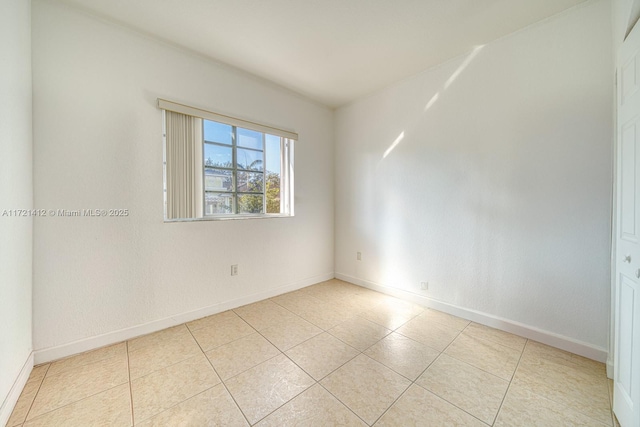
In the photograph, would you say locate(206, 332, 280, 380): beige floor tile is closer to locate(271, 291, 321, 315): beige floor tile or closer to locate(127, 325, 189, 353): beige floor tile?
locate(127, 325, 189, 353): beige floor tile

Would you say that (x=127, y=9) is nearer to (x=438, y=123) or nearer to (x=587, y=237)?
(x=438, y=123)

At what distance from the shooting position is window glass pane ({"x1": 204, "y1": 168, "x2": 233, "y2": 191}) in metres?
2.60

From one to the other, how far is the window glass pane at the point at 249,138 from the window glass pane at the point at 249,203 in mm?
635

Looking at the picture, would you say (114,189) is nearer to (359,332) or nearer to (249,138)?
(249,138)

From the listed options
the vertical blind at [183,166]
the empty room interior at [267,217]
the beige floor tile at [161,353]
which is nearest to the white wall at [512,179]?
the empty room interior at [267,217]

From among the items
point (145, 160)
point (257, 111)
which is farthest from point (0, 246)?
point (257, 111)

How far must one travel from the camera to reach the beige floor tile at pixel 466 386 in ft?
4.52

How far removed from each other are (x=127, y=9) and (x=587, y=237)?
4.14m

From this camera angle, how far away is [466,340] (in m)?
2.07

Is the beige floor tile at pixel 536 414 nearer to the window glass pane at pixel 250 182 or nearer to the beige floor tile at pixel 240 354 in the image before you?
the beige floor tile at pixel 240 354

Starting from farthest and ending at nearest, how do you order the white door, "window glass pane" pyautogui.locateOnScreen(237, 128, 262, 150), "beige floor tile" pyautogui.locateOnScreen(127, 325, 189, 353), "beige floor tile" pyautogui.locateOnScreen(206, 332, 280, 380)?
"window glass pane" pyautogui.locateOnScreen(237, 128, 262, 150)
"beige floor tile" pyautogui.locateOnScreen(127, 325, 189, 353)
"beige floor tile" pyautogui.locateOnScreen(206, 332, 280, 380)
the white door

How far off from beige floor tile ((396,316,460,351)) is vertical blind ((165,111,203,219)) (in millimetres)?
2463

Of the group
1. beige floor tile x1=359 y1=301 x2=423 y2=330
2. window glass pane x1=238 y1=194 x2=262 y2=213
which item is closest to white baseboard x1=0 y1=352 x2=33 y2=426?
window glass pane x1=238 y1=194 x2=262 y2=213

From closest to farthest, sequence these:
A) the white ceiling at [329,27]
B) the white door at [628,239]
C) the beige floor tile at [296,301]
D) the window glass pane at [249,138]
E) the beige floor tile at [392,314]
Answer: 1. the white door at [628,239]
2. the white ceiling at [329,27]
3. the beige floor tile at [392,314]
4. the beige floor tile at [296,301]
5. the window glass pane at [249,138]
